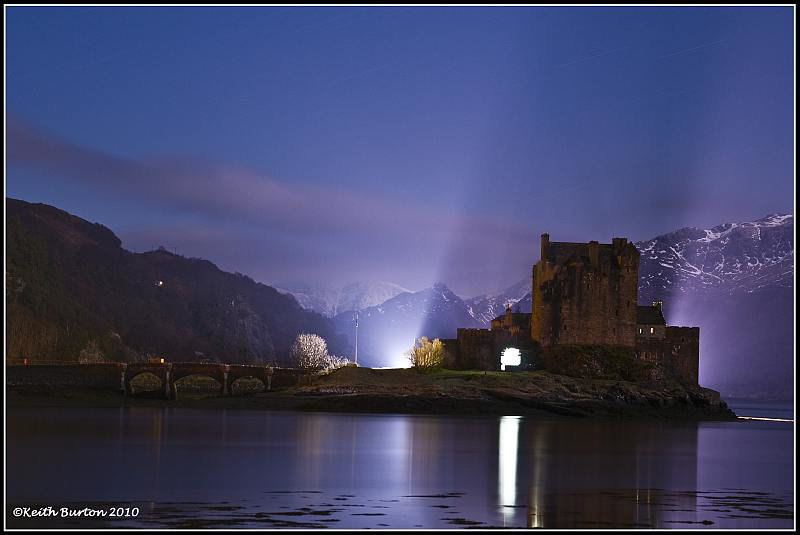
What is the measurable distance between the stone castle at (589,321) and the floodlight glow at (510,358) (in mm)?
462

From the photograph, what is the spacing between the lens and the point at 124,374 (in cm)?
11075

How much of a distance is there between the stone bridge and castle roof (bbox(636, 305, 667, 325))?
3439 cm

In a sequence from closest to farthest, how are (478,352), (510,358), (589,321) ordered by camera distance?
(510,358)
(478,352)
(589,321)

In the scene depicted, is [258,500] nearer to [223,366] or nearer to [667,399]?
[667,399]

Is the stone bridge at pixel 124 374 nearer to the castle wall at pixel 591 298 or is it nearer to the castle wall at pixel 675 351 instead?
the castle wall at pixel 591 298

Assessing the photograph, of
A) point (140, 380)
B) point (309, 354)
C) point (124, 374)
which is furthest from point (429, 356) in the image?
point (309, 354)

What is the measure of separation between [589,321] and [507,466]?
63.0 metres

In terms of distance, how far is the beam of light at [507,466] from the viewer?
118ft

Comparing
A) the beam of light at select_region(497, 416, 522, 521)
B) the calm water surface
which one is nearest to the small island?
the beam of light at select_region(497, 416, 522, 521)

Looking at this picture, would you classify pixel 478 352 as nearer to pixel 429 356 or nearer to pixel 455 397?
pixel 429 356

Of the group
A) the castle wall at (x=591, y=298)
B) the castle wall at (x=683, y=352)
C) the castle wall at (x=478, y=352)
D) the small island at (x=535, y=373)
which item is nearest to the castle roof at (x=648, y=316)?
the small island at (x=535, y=373)

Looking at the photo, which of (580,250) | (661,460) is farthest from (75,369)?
(661,460)

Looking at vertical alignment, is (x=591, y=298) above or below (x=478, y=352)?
above

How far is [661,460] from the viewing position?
55.0 m
